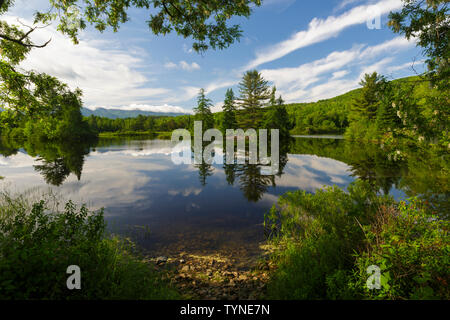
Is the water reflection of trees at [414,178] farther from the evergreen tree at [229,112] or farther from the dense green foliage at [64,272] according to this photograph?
the evergreen tree at [229,112]

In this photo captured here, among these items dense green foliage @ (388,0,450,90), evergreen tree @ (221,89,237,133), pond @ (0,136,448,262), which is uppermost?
evergreen tree @ (221,89,237,133)

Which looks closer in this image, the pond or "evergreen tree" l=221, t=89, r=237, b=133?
the pond

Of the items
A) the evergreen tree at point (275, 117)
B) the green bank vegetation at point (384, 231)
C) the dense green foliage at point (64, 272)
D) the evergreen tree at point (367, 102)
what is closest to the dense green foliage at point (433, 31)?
the green bank vegetation at point (384, 231)

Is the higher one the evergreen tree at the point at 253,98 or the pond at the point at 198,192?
the evergreen tree at the point at 253,98

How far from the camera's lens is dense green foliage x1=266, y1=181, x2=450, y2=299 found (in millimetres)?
3189

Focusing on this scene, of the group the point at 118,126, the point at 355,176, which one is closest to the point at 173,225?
the point at 355,176

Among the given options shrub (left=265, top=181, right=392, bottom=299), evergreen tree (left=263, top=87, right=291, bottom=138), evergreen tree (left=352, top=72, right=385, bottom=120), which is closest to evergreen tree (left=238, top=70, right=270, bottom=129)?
evergreen tree (left=263, top=87, right=291, bottom=138)

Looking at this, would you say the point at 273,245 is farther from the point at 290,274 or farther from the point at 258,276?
the point at 290,274

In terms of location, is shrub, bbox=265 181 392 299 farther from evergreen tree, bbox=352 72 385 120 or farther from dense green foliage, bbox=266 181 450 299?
evergreen tree, bbox=352 72 385 120

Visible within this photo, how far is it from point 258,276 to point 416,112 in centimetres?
936

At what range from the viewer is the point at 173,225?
825cm

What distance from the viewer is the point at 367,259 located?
354cm

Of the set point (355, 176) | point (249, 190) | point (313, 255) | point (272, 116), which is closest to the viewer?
point (313, 255)

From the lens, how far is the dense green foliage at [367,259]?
3.19 metres
